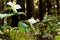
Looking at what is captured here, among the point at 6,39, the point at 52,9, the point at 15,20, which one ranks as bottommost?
the point at 52,9

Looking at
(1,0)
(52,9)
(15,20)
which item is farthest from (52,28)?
(52,9)

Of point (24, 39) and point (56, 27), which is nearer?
point (24, 39)

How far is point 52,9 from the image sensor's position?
3746mm

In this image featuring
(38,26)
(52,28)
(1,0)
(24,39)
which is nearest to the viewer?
(24,39)

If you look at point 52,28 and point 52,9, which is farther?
point 52,9

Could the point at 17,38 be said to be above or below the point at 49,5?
above

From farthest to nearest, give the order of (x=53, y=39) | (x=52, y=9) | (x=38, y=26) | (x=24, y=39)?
1. (x=52, y=9)
2. (x=38, y=26)
3. (x=53, y=39)
4. (x=24, y=39)

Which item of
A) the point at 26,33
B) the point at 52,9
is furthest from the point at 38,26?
the point at 52,9

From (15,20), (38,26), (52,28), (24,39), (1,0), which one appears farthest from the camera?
(1,0)

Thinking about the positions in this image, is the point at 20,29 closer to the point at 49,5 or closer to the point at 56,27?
the point at 56,27

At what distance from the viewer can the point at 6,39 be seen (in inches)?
50.0

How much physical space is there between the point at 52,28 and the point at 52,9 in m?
2.27

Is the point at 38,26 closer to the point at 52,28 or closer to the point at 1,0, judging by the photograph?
the point at 52,28

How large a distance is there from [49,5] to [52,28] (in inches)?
91.4
